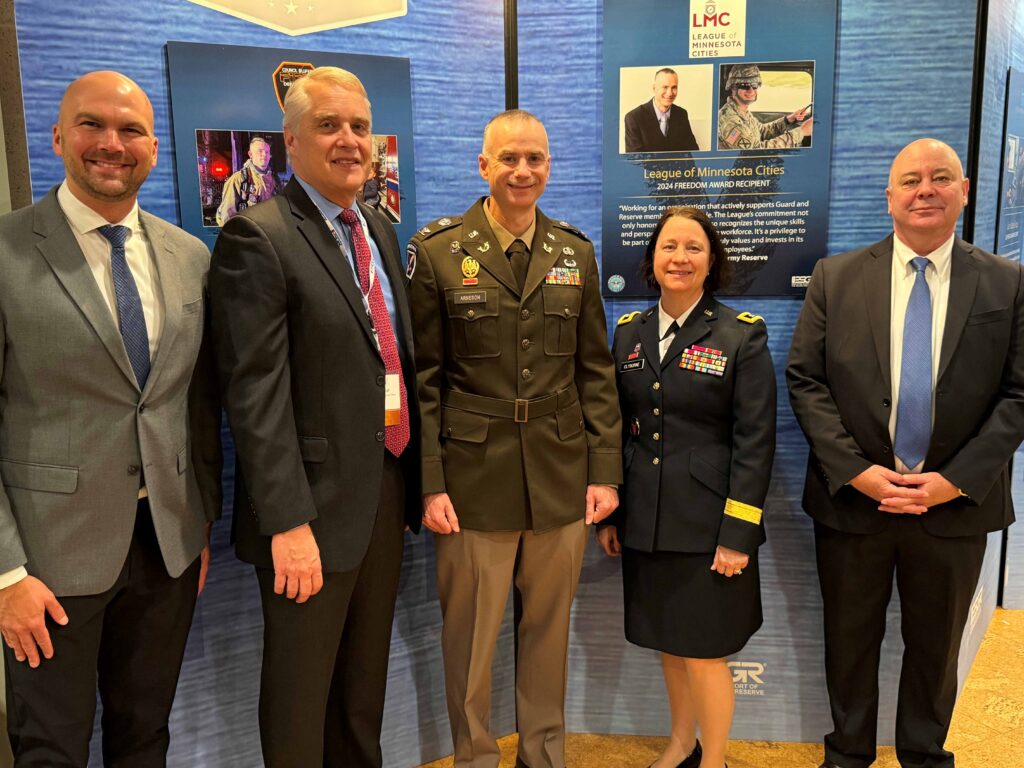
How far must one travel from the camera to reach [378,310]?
2166mm

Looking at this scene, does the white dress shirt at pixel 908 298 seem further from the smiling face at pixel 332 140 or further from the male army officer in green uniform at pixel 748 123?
the smiling face at pixel 332 140

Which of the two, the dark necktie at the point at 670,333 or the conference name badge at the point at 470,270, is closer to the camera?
the conference name badge at the point at 470,270

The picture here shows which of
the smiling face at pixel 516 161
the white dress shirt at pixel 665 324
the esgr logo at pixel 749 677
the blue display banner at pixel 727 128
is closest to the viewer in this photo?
the smiling face at pixel 516 161

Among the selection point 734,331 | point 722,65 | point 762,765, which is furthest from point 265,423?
point 762,765

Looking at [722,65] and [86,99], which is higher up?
[722,65]

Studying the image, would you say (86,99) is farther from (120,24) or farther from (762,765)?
(762,765)

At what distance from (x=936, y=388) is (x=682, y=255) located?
2.72 ft

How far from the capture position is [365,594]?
2254 mm

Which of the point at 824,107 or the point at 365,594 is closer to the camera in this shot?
the point at 365,594

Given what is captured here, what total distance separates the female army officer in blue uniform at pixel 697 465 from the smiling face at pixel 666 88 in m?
0.47

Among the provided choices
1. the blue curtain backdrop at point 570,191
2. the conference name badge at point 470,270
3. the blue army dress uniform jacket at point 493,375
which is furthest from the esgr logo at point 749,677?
the conference name badge at point 470,270

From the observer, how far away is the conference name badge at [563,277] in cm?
244

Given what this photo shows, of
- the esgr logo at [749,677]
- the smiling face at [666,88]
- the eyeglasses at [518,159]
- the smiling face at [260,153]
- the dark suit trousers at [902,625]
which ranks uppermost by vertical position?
the smiling face at [666,88]

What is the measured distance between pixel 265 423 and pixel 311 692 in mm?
738
